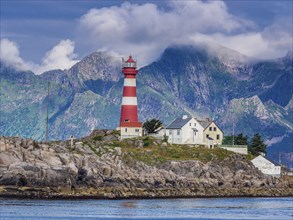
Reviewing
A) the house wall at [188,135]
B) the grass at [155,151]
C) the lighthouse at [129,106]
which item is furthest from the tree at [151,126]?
the grass at [155,151]

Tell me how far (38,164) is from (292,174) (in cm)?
7391

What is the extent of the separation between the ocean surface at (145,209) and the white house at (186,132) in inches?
1353

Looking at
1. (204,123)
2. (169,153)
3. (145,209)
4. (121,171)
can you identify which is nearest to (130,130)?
(169,153)

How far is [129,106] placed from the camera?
169875 mm

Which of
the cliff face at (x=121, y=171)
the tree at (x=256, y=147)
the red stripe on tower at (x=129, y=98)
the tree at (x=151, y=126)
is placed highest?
the red stripe on tower at (x=129, y=98)

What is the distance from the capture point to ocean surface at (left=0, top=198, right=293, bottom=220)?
350 ft

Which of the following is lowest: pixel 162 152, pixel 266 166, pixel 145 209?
pixel 145 209

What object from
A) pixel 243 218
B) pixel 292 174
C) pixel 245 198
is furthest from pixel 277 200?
pixel 292 174

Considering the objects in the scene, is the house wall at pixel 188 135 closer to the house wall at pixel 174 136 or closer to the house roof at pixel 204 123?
the house wall at pixel 174 136

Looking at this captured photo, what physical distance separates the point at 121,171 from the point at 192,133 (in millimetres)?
34638

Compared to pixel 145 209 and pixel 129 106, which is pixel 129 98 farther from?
pixel 145 209

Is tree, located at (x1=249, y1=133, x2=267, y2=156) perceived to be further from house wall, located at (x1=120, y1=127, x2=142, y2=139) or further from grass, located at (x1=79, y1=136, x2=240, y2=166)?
house wall, located at (x1=120, y1=127, x2=142, y2=139)

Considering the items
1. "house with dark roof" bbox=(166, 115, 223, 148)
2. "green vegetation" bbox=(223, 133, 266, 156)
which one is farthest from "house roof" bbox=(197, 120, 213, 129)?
"green vegetation" bbox=(223, 133, 266, 156)

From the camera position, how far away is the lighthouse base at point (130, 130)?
165925 mm
